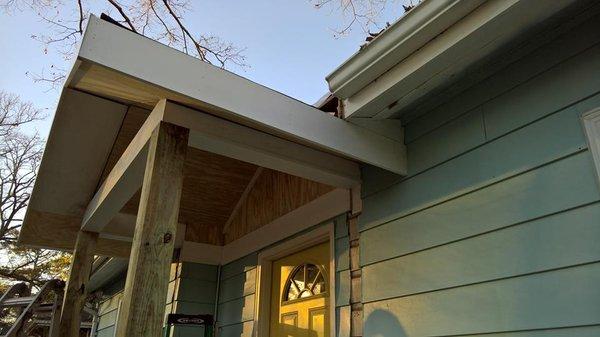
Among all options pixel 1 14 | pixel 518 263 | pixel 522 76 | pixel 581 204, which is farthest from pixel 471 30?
pixel 1 14

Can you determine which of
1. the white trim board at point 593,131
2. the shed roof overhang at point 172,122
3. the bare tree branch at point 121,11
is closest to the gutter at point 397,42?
Result: the shed roof overhang at point 172,122

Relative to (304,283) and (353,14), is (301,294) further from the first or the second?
(353,14)

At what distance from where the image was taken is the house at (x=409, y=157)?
163 cm

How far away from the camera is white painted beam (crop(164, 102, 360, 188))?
6.93 feet

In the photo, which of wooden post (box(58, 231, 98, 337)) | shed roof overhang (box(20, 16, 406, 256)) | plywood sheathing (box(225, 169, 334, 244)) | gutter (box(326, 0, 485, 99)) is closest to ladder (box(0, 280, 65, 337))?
wooden post (box(58, 231, 98, 337))

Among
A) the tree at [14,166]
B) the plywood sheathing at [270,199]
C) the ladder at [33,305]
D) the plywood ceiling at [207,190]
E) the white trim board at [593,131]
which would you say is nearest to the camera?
the white trim board at [593,131]

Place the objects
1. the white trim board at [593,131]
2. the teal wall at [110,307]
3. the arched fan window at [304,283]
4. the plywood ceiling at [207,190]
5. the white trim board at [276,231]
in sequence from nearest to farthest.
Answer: the white trim board at [593,131] < the white trim board at [276,231] < the arched fan window at [304,283] < the plywood ceiling at [207,190] < the teal wall at [110,307]

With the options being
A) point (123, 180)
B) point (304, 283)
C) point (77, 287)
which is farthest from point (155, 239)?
point (77, 287)

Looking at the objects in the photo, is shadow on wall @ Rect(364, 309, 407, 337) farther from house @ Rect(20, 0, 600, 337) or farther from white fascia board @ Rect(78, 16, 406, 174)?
white fascia board @ Rect(78, 16, 406, 174)

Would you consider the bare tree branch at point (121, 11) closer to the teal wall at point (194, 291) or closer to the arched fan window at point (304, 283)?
the teal wall at point (194, 291)

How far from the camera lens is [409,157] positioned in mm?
2393

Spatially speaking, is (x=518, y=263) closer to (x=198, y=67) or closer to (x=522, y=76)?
(x=522, y=76)

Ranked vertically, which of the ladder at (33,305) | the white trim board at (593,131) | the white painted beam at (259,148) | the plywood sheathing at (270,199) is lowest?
the ladder at (33,305)

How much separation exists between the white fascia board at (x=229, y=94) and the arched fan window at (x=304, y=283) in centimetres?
108
